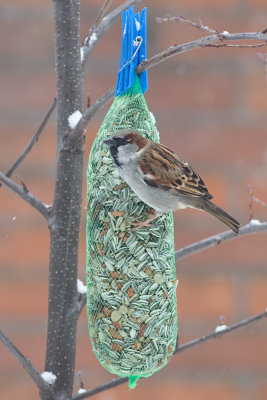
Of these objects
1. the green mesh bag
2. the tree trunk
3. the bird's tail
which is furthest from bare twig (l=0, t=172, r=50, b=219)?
the bird's tail

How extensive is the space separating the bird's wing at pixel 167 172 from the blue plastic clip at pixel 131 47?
131 mm

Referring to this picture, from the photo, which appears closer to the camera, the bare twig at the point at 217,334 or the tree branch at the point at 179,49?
the tree branch at the point at 179,49

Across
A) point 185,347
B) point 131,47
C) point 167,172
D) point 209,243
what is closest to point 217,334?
point 185,347

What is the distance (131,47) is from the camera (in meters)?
1.18

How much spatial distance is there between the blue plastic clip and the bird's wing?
13cm

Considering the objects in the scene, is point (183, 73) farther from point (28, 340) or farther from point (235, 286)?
point (28, 340)

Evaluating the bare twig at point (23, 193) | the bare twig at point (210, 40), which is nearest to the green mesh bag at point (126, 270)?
the bare twig at point (23, 193)

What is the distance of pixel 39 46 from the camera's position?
2121mm

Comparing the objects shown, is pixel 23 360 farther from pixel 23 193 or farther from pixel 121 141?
pixel 121 141

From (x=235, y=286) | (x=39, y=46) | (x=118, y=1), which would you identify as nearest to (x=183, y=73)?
(x=118, y=1)

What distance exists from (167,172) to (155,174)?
0.03m

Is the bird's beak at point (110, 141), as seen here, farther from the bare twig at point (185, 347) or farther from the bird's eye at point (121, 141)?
the bare twig at point (185, 347)

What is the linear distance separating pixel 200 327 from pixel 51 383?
1052mm

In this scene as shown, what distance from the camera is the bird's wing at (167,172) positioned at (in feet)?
4.08
